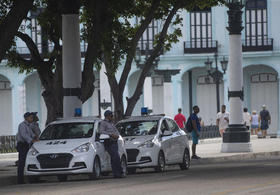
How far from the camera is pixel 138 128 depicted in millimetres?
24250

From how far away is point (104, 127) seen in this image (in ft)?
71.4

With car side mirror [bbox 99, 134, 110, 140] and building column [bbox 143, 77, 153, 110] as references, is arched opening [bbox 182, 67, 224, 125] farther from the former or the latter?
car side mirror [bbox 99, 134, 110, 140]

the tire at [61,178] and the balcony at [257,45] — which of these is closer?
the tire at [61,178]

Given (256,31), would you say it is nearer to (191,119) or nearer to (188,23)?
(188,23)

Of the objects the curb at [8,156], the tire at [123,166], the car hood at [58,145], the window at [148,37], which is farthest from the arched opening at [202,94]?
the car hood at [58,145]

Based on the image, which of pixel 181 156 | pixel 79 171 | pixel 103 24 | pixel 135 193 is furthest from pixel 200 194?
pixel 103 24

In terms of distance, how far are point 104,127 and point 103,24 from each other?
281 inches

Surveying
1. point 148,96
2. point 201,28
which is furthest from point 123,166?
point 201,28

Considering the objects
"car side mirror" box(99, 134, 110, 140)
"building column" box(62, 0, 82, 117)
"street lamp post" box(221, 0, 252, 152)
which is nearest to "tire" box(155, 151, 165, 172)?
"car side mirror" box(99, 134, 110, 140)

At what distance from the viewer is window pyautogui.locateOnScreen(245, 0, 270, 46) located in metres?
63.9

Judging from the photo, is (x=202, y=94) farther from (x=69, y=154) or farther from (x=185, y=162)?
(x=69, y=154)

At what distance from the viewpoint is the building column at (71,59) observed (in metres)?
27.5

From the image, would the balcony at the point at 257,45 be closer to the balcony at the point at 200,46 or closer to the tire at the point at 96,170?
the balcony at the point at 200,46

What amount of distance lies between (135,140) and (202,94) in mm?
43013
